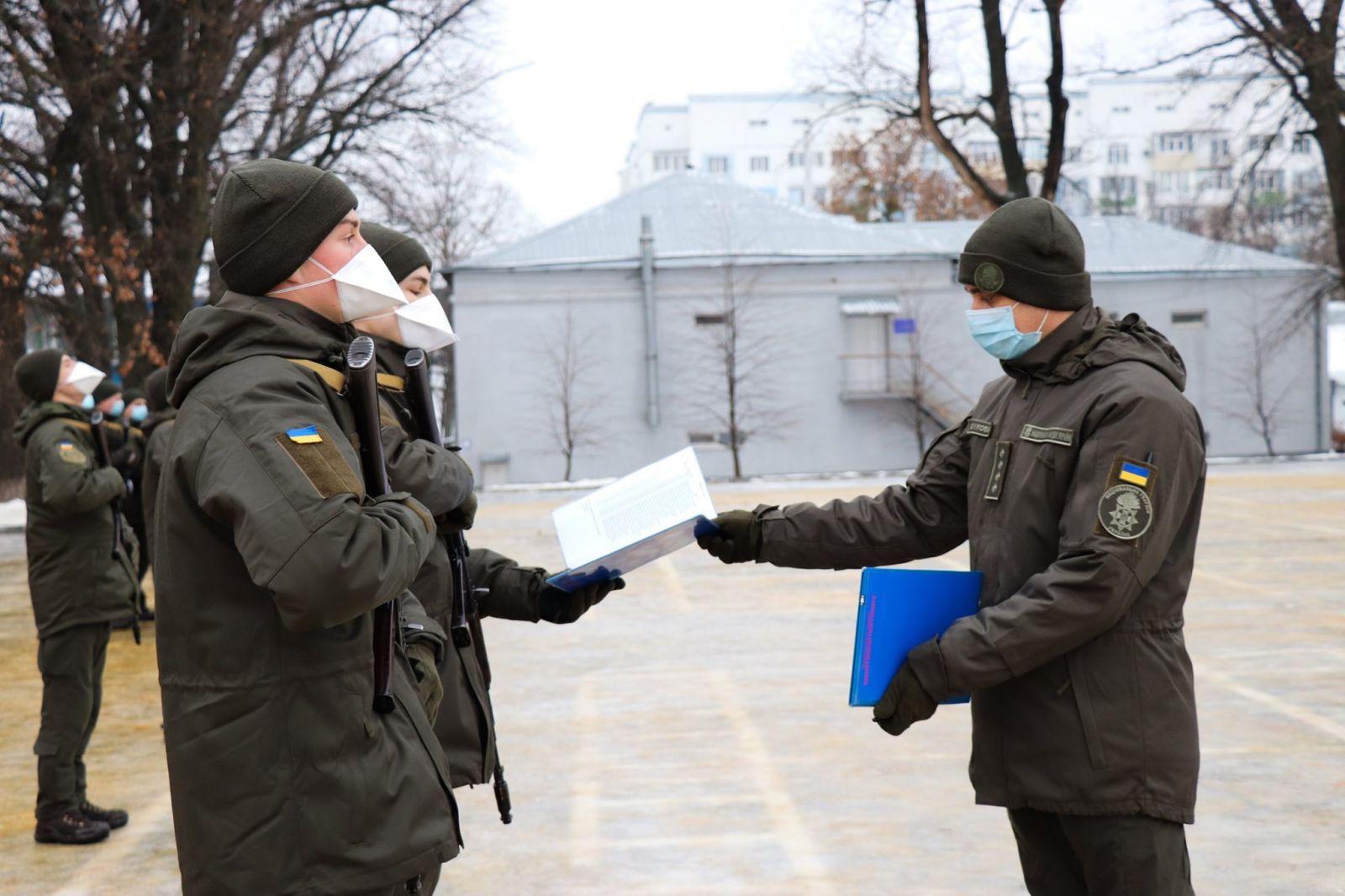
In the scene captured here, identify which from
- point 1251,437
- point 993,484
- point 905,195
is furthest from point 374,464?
point 905,195

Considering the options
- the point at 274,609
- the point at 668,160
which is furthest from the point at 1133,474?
the point at 668,160

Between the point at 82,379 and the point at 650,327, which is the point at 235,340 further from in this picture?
the point at 650,327

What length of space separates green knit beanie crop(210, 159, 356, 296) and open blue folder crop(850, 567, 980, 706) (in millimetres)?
1386

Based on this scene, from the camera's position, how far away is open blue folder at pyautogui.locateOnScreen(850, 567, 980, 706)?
313 centimetres

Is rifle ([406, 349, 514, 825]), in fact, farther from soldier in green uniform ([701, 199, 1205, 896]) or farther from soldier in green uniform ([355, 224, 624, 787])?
soldier in green uniform ([701, 199, 1205, 896])

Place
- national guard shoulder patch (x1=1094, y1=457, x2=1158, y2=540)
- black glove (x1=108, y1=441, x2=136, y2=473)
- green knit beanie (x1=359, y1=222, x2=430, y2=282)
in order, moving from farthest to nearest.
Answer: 1. black glove (x1=108, y1=441, x2=136, y2=473)
2. green knit beanie (x1=359, y1=222, x2=430, y2=282)
3. national guard shoulder patch (x1=1094, y1=457, x2=1158, y2=540)

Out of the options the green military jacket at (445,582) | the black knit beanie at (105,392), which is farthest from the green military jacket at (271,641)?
the black knit beanie at (105,392)

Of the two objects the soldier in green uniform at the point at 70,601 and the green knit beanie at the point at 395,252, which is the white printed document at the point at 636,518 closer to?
the green knit beanie at the point at 395,252

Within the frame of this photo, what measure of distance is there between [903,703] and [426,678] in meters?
1.04

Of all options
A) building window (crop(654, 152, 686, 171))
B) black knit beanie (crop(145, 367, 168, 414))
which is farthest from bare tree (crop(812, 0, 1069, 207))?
building window (crop(654, 152, 686, 171))

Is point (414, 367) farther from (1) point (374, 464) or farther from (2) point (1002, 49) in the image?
(2) point (1002, 49)

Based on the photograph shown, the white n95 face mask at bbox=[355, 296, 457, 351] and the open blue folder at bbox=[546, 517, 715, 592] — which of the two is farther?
the open blue folder at bbox=[546, 517, 715, 592]

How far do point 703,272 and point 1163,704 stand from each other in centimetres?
3223

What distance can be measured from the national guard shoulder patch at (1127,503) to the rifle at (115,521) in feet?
15.2
